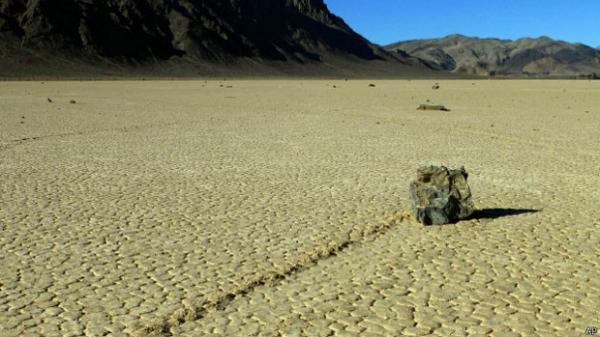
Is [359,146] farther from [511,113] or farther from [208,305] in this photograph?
[511,113]

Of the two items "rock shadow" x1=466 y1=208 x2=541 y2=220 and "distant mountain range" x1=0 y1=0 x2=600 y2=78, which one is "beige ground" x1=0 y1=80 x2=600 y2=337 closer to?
"rock shadow" x1=466 y1=208 x2=541 y2=220

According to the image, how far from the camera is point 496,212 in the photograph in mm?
8070

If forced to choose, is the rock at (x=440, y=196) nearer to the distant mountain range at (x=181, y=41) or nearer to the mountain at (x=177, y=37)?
the distant mountain range at (x=181, y=41)

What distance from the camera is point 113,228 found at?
744 centimetres

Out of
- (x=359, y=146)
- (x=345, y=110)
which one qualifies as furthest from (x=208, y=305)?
(x=345, y=110)

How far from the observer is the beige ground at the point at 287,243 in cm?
499

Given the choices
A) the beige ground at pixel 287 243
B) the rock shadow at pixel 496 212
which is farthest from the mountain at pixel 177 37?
the rock shadow at pixel 496 212

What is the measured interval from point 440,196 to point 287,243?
1.69 m

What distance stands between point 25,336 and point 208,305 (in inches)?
46.0

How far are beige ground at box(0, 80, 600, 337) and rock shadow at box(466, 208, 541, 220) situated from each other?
0.44 feet

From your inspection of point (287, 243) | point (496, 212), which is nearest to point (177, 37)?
point (496, 212)

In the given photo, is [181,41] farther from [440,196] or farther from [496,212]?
[440,196]

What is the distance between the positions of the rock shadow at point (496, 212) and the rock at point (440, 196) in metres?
0.24

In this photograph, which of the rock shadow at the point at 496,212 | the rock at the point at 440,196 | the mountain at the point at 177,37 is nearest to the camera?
the rock at the point at 440,196
